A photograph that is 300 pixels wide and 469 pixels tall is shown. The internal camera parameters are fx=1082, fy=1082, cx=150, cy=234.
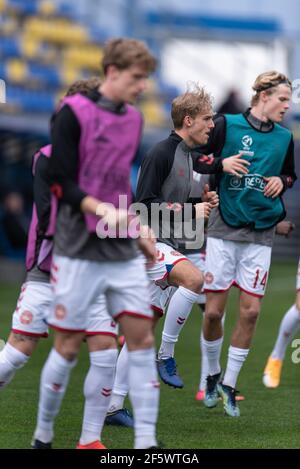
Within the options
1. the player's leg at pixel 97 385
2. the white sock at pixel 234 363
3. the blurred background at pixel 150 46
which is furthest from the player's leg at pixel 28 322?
the blurred background at pixel 150 46

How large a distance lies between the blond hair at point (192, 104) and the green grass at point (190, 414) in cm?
210

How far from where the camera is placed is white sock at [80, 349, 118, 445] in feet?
19.7

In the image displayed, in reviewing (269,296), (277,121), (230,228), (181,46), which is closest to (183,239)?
(230,228)

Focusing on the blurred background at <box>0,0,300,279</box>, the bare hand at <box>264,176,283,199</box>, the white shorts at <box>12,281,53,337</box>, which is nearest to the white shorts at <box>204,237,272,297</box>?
the bare hand at <box>264,176,283,199</box>

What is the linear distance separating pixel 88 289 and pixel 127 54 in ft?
3.90

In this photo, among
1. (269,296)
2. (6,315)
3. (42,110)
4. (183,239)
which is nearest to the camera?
(183,239)

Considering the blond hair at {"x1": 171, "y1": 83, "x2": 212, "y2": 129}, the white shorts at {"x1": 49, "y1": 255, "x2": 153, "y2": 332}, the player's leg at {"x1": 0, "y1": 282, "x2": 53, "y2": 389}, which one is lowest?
the player's leg at {"x1": 0, "y1": 282, "x2": 53, "y2": 389}

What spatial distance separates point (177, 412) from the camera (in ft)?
25.6

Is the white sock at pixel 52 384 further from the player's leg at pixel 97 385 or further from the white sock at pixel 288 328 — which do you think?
the white sock at pixel 288 328

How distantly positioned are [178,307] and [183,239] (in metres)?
0.71

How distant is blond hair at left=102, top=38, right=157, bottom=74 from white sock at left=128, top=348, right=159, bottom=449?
1449mm

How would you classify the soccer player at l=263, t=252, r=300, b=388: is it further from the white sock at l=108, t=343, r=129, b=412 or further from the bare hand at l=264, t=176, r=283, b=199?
the white sock at l=108, t=343, r=129, b=412
